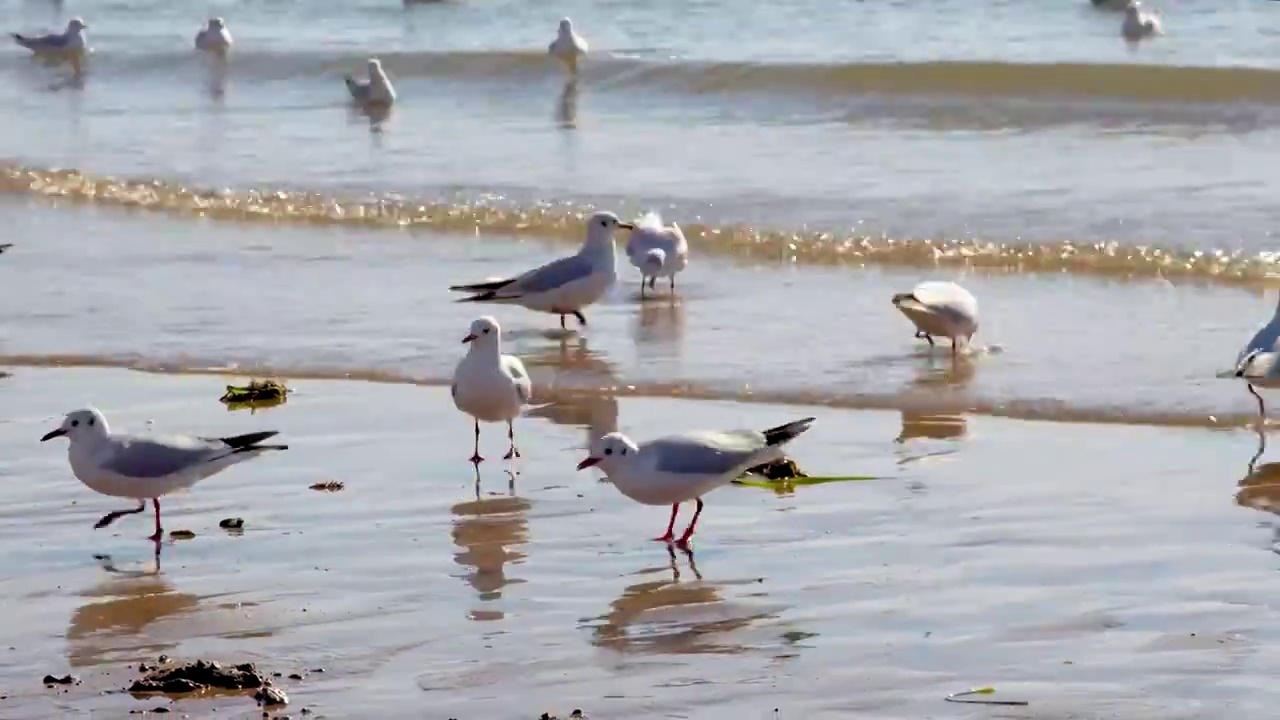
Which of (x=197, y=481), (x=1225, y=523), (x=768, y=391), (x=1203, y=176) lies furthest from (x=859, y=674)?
(x=1203, y=176)

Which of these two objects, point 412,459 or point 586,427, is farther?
point 586,427

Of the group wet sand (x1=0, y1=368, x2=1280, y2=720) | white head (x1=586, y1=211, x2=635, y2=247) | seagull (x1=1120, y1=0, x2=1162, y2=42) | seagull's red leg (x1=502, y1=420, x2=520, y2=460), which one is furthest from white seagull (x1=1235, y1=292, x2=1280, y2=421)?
seagull (x1=1120, y1=0, x2=1162, y2=42)

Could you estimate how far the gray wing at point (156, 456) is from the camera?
7590 mm

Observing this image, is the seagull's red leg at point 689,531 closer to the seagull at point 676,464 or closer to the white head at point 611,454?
the seagull at point 676,464

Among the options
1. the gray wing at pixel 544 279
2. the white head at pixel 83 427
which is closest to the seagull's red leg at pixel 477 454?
the white head at pixel 83 427

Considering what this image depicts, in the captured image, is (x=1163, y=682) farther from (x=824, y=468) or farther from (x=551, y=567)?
(x=824, y=468)

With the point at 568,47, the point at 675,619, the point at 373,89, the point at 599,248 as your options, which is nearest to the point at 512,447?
the point at 675,619

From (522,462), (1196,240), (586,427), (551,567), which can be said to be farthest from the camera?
(1196,240)

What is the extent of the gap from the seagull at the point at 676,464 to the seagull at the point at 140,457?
1.16 m

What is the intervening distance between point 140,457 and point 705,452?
75.4 inches

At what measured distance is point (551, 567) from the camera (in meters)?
7.14

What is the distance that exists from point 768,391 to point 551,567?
2.92 m

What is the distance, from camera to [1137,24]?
23.2m

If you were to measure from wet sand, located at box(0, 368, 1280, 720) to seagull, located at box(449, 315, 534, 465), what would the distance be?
171mm
